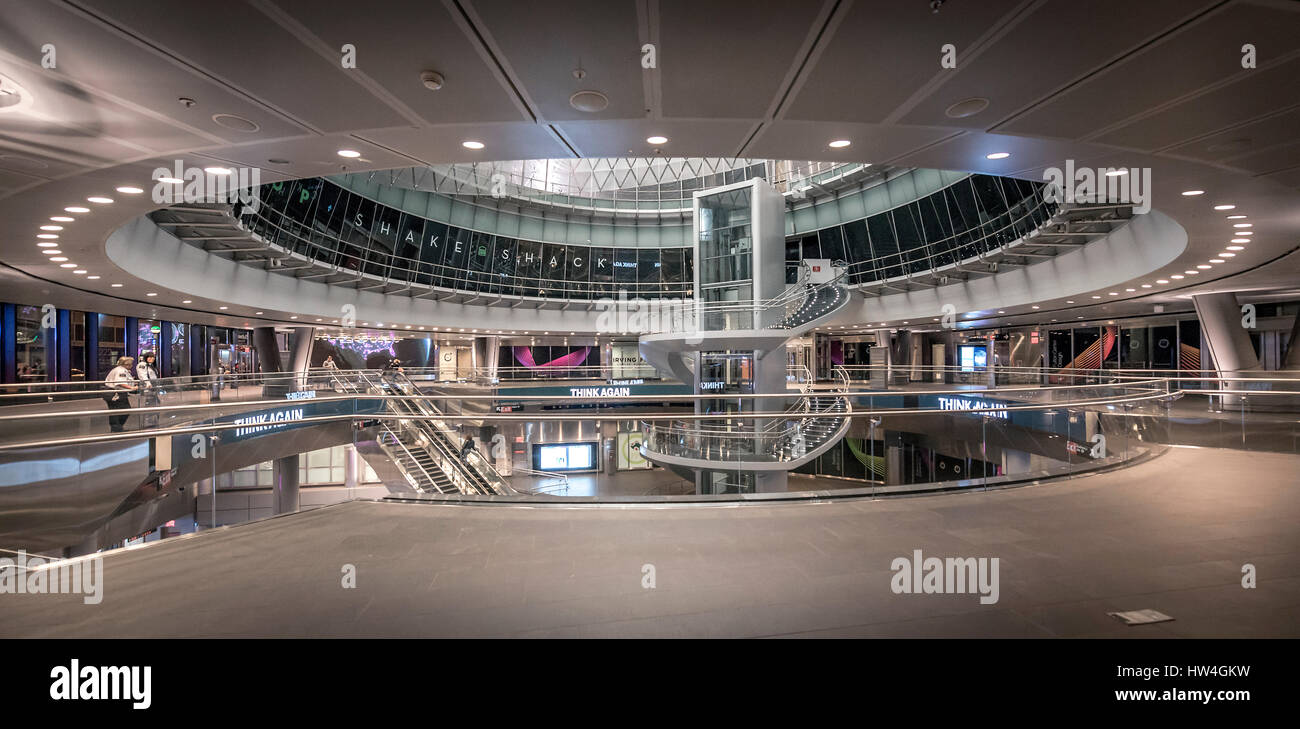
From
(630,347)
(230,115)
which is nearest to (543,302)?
(630,347)

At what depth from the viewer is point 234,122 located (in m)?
4.97

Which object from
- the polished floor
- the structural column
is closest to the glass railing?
the structural column

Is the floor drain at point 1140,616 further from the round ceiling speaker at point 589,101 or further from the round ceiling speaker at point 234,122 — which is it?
the round ceiling speaker at point 234,122

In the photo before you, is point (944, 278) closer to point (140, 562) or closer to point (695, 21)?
point (695, 21)

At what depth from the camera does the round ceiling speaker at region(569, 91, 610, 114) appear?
4.54 metres

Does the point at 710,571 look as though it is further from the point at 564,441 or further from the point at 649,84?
the point at 649,84

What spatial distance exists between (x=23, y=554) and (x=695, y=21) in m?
6.73

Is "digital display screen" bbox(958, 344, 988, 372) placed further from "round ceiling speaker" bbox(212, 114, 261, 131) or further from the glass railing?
"round ceiling speaker" bbox(212, 114, 261, 131)

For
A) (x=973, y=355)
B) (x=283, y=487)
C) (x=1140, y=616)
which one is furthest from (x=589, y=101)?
(x=973, y=355)

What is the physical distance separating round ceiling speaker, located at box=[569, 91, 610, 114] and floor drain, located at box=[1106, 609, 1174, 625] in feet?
16.8

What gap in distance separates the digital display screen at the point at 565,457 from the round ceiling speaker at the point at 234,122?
4.22 meters

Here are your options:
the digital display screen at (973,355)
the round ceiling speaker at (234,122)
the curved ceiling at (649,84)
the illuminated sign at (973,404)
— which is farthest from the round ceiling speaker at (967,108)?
the digital display screen at (973,355)

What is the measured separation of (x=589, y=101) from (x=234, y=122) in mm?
3295

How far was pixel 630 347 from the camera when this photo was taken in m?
45.3
